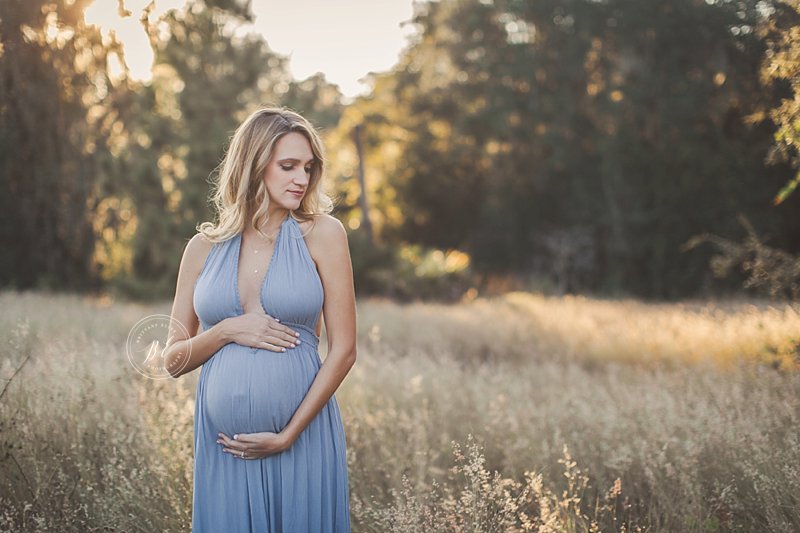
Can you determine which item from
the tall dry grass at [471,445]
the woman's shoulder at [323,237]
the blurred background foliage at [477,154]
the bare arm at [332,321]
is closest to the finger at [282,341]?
the bare arm at [332,321]

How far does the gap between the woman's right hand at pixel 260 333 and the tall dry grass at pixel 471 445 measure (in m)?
0.86

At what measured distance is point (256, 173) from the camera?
8.34 feet

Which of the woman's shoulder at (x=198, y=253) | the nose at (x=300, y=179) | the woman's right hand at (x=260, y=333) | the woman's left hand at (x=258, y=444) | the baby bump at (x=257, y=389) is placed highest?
the nose at (x=300, y=179)

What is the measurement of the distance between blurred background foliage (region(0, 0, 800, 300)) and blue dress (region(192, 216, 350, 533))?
23.0 feet

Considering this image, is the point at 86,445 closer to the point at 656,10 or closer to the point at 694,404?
the point at 694,404

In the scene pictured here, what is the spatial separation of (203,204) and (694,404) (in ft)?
44.9

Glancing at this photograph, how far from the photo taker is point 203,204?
16.4 meters

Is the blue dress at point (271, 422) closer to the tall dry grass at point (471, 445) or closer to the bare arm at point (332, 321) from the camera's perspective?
the bare arm at point (332, 321)

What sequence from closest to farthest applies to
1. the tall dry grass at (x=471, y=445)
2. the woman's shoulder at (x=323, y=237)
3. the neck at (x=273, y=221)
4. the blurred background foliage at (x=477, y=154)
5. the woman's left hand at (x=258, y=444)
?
the woman's left hand at (x=258, y=444)
the woman's shoulder at (x=323, y=237)
the neck at (x=273, y=221)
the tall dry grass at (x=471, y=445)
the blurred background foliage at (x=477, y=154)

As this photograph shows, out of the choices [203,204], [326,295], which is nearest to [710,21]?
[203,204]

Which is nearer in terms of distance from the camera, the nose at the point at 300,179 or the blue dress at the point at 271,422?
the blue dress at the point at 271,422

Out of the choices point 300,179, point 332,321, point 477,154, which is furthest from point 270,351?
point 477,154

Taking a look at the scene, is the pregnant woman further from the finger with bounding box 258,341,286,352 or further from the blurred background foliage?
the blurred background foliage

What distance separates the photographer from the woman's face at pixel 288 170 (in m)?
2.51
